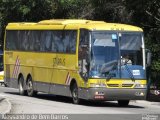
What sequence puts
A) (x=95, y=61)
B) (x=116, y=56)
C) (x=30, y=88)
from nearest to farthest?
(x=95, y=61) → (x=116, y=56) → (x=30, y=88)

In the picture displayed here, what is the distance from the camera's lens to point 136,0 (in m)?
33.2

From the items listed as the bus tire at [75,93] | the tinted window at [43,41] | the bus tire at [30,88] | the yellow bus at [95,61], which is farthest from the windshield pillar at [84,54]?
the bus tire at [30,88]

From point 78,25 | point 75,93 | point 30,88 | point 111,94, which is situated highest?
point 78,25

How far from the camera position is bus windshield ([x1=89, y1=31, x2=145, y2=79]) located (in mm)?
24312

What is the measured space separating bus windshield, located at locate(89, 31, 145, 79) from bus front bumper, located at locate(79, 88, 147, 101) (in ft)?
1.74

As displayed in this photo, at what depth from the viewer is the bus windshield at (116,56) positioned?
79.8ft

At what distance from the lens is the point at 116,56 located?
24500 millimetres

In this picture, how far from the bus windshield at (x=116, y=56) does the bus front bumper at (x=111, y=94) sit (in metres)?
0.53

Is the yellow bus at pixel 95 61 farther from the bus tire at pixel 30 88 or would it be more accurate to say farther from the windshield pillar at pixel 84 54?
the bus tire at pixel 30 88

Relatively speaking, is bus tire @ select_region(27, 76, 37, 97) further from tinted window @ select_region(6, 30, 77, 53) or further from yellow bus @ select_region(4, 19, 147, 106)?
yellow bus @ select_region(4, 19, 147, 106)

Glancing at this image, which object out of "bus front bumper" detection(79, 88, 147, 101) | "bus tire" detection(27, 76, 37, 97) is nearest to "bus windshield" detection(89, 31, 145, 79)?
"bus front bumper" detection(79, 88, 147, 101)

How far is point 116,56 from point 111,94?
146cm

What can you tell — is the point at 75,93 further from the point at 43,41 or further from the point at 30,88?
the point at 30,88

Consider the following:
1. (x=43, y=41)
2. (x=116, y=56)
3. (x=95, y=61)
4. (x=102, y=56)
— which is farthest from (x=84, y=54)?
(x=43, y=41)
